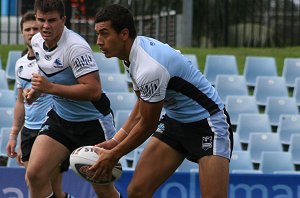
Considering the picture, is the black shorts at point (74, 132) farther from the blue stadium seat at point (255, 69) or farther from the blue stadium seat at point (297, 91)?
the blue stadium seat at point (255, 69)

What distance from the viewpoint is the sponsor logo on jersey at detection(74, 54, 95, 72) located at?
713cm

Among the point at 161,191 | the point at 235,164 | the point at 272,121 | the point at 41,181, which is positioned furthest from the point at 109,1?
the point at 41,181

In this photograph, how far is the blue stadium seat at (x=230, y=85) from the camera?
1244 cm

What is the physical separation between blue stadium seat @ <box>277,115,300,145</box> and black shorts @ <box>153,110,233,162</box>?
15.2ft

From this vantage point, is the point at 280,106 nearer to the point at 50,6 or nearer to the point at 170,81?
the point at 50,6

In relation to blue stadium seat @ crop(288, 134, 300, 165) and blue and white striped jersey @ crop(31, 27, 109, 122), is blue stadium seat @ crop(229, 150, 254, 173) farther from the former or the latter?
blue and white striped jersey @ crop(31, 27, 109, 122)

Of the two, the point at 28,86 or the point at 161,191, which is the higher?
the point at 28,86

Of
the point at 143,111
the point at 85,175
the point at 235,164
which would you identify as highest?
the point at 143,111

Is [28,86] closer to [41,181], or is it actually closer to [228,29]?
[41,181]

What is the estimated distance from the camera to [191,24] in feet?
53.5

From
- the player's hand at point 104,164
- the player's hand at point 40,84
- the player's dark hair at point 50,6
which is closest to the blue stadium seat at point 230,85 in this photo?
the player's dark hair at point 50,6

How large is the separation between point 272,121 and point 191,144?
17.7 ft

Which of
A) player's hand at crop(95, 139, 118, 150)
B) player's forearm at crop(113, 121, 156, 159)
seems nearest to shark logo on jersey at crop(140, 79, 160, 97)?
player's forearm at crop(113, 121, 156, 159)

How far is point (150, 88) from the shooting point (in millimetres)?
6359
